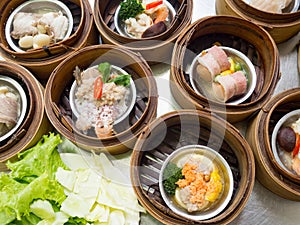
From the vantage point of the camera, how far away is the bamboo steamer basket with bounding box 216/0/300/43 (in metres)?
2.56

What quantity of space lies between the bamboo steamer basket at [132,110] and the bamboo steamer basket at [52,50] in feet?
0.32

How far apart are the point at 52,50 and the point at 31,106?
39cm

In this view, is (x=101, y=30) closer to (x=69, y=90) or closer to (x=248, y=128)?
(x=69, y=90)

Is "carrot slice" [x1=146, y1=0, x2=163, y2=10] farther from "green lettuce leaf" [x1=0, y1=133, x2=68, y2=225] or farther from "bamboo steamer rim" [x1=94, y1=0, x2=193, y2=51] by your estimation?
"green lettuce leaf" [x1=0, y1=133, x2=68, y2=225]

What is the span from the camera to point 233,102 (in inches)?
99.6

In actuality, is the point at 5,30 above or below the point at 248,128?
above

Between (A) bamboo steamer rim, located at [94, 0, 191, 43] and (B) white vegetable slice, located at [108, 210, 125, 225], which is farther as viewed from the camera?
(A) bamboo steamer rim, located at [94, 0, 191, 43]

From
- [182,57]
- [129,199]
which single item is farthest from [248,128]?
[129,199]

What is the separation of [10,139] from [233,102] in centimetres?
141

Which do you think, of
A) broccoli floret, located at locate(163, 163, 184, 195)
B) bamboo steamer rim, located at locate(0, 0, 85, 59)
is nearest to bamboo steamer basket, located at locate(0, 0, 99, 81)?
bamboo steamer rim, located at locate(0, 0, 85, 59)

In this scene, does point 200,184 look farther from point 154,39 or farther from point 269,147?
point 154,39

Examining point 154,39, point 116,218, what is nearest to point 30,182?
point 116,218

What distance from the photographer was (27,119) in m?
2.37

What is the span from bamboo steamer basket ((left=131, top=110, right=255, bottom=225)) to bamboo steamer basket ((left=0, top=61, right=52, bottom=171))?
24.5 inches
